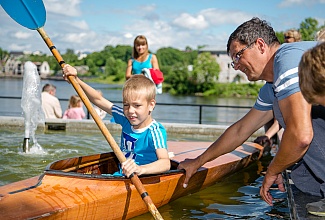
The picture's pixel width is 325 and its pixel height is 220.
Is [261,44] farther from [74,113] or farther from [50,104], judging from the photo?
[50,104]

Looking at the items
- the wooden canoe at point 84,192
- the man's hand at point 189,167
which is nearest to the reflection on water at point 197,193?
the wooden canoe at point 84,192

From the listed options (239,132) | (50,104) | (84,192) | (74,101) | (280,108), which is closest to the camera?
(280,108)

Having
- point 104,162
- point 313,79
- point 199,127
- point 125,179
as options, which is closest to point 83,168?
point 104,162

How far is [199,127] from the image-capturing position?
439 inches

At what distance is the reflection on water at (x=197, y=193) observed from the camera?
5145mm

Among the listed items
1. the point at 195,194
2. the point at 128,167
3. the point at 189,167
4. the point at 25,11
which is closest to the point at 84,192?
the point at 128,167

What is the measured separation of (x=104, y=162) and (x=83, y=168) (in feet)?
1.19

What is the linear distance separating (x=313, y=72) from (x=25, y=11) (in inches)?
143

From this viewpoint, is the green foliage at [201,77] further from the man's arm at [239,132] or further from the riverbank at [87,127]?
the man's arm at [239,132]

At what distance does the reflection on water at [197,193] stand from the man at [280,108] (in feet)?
2.04

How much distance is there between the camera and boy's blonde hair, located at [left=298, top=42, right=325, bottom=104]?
270 cm

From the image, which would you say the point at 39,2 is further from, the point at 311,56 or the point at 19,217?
the point at 311,56

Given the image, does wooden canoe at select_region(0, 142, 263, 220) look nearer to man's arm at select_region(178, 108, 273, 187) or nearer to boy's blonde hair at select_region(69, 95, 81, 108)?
man's arm at select_region(178, 108, 273, 187)

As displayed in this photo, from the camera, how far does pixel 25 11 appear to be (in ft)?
17.7
